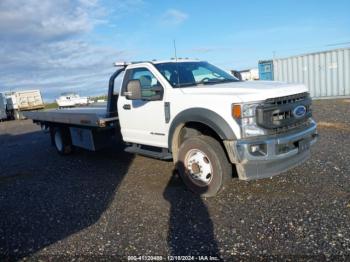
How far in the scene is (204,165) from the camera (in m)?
5.05

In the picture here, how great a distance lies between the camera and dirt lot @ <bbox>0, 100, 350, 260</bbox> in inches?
144

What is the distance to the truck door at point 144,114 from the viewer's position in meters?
5.79

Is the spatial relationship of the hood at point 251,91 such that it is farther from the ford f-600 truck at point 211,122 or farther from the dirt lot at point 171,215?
the dirt lot at point 171,215

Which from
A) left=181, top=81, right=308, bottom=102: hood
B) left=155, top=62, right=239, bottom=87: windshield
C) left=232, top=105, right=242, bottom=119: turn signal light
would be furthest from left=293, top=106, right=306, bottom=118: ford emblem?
left=155, top=62, right=239, bottom=87: windshield

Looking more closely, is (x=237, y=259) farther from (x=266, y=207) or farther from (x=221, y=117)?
(x=221, y=117)

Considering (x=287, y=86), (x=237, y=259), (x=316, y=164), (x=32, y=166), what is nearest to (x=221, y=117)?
(x=287, y=86)

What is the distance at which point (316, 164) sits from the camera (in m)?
6.14

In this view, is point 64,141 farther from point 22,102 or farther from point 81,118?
point 22,102

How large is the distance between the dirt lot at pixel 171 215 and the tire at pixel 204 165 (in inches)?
8.4

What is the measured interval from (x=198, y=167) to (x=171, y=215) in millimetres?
900

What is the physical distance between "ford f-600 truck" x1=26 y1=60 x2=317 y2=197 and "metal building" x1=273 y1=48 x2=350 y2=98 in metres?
13.0

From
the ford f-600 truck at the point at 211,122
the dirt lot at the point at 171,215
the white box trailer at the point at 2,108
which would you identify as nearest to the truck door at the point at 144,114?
the ford f-600 truck at the point at 211,122

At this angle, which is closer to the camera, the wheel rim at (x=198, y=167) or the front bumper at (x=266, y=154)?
the front bumper at (x=266, y=154)

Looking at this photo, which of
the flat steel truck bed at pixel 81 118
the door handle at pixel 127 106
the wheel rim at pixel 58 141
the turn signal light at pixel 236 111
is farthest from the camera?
the wheel rim at pixel 58 141
